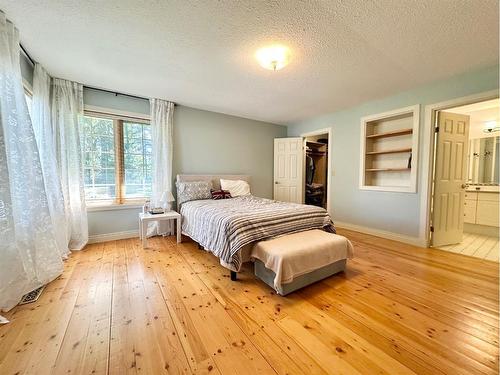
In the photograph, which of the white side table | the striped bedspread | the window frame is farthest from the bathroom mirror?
the window frame

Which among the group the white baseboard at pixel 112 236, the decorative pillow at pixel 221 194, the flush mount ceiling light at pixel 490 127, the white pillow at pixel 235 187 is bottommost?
the white baseboard at pixel 112 236

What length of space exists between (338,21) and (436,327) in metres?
2.51

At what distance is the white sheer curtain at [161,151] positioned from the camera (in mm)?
3590

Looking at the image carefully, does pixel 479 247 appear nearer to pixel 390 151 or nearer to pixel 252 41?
pixel 390 151

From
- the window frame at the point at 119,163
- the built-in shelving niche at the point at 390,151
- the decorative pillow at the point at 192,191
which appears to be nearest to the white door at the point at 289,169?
the built-in shelving niche at the point at 390,151

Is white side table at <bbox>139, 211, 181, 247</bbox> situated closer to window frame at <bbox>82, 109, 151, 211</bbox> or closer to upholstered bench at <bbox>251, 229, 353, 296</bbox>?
window frame at <bbox>82, 109, 151, 211</bbox>

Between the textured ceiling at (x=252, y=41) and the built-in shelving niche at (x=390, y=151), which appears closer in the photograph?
the textured ceiling at (x=252, y=41)

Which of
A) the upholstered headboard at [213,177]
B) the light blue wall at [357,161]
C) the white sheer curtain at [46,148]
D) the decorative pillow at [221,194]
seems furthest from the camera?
the upholstered headboard at [213,177]

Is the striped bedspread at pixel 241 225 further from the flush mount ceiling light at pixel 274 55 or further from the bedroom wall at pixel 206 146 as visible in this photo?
the flush mount ceiling light at pixel 274 55

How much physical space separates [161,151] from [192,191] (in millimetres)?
899

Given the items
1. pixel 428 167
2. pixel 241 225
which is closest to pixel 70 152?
pixel 241 225

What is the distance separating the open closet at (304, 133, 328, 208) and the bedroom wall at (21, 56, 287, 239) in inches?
39.9

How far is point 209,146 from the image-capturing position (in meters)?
4.29

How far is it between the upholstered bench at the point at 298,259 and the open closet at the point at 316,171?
10.9 feet
